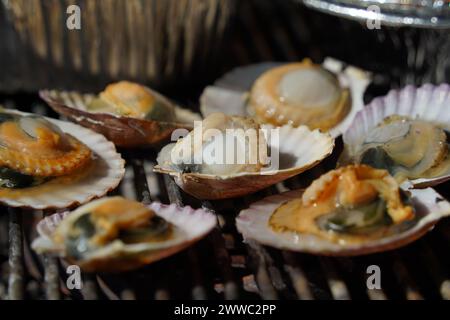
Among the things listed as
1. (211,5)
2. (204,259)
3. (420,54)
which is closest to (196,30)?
(211,5)

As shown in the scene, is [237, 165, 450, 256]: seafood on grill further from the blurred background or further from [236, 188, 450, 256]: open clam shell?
the blurred background

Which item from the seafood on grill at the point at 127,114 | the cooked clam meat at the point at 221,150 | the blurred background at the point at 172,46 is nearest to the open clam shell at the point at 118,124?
the seafood on grill at the point at 127,114

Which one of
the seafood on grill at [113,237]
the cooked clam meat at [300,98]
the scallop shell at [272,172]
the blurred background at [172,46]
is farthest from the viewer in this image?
the blurred background at [172,46]

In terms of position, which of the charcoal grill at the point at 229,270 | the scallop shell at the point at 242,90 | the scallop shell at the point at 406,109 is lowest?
the charcoal grill at the point at 229,270

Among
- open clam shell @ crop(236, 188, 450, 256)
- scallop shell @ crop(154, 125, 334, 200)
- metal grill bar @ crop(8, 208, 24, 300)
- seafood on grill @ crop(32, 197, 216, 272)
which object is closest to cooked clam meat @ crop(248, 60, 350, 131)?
scallop shell @ crop(154, 125, 334, 200)

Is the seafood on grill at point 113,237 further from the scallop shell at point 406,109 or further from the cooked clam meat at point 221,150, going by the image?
the scallop shell at point 406,109

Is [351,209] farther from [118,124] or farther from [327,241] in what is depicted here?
[118,124]
